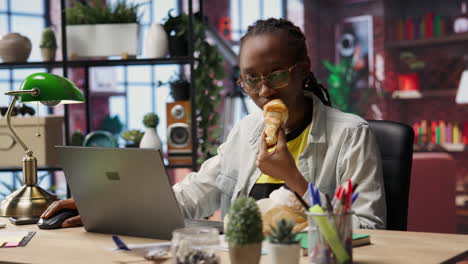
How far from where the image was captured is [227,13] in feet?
28.2

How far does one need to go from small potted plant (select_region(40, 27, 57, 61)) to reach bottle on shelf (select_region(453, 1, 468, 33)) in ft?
16.7

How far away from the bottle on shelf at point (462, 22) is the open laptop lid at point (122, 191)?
6473mm

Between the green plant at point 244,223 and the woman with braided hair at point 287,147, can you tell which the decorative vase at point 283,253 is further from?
the woman with braided hair at point 287,147

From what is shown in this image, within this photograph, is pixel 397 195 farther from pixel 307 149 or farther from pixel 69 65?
pixel 69 65

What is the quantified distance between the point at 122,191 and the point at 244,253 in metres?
0.49

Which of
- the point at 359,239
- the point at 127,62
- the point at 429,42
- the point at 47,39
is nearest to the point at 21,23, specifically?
the point at 47,39

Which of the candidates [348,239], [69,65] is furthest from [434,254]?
[69,65]

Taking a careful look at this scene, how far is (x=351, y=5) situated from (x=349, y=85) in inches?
45.9

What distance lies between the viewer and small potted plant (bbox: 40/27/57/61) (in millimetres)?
3695

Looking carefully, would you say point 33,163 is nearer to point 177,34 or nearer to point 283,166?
point 283,166

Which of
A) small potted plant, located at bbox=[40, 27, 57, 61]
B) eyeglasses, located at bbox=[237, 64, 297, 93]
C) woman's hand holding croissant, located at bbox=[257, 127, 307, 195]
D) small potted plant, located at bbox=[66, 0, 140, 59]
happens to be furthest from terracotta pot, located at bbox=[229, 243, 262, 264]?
small potted plant, located at bbox=[40, 27, 57, 61]

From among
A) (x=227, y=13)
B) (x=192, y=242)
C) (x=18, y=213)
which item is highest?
(x=227, y=13)

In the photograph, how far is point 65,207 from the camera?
5.96 ft

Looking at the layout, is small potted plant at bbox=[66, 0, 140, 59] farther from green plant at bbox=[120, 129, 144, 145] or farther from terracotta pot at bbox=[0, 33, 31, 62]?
green plant at bbox=[120, 129, 144, 145]
